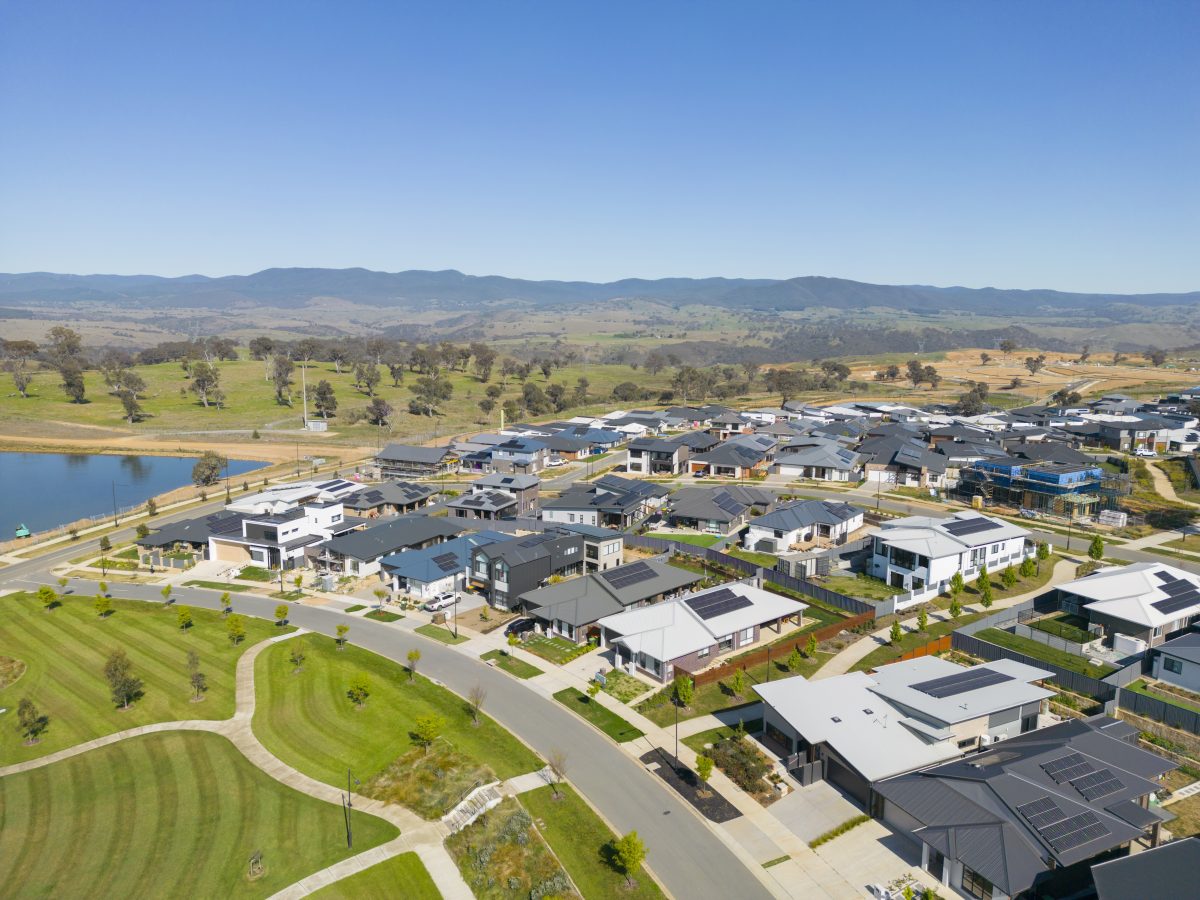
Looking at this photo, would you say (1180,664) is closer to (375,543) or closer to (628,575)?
(628,575)

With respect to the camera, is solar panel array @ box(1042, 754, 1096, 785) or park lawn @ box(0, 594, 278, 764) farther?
park lawn @ box(0, 594, 278, 764)

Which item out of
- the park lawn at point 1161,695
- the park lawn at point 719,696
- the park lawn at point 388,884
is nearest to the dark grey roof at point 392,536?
the park lawn at point 719,696

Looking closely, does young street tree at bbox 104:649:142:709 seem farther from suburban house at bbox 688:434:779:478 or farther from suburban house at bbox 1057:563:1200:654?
suburban house at bbox 688:434:779:478

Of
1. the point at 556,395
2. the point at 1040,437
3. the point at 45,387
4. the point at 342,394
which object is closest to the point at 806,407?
the point at 1040,437


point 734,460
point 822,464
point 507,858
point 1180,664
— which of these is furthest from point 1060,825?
point 734,460

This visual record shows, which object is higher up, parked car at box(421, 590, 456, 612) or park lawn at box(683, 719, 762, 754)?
park lawn at box(683, 719, 762, 754)

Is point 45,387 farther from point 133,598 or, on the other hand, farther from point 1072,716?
point 1072,716

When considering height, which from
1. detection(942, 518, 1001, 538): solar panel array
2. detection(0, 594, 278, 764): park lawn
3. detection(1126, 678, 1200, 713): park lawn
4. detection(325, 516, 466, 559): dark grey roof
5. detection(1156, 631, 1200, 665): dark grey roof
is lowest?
detection(0, 594, 278, 764): park lawn

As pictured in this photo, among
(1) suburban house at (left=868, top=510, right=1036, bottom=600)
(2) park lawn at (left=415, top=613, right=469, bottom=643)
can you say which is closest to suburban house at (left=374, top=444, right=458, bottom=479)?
(2) park lawn at (left=415, top=613, right=469, bottom=643)

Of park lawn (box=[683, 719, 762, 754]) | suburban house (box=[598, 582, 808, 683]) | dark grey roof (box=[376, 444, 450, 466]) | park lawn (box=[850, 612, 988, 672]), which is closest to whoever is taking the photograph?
park lawn (box=[683, 719, 762, 754])
